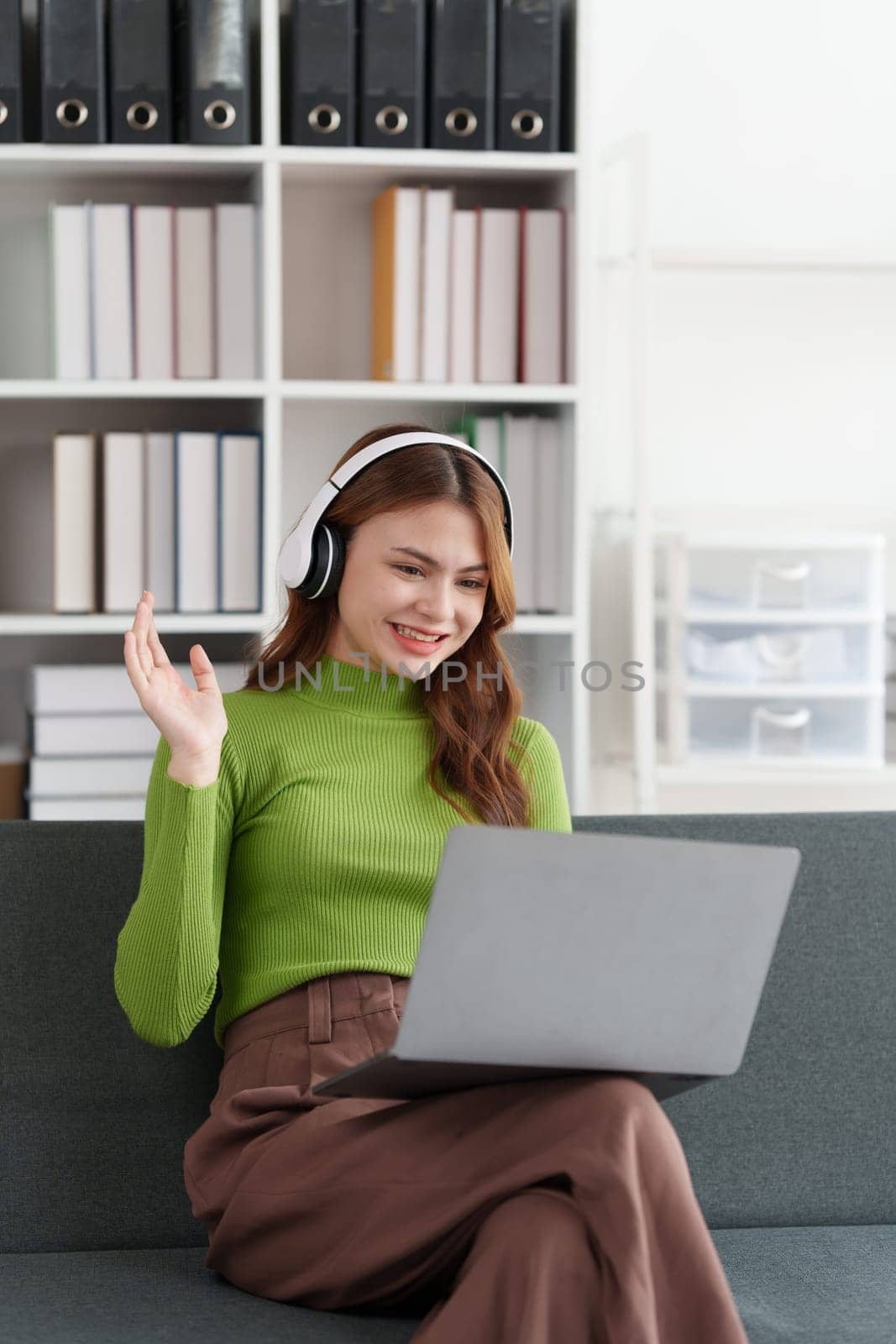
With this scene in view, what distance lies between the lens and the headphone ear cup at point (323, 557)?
1464 millimetres

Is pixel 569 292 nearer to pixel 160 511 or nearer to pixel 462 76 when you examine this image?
pixel 462 76

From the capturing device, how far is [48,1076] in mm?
1404

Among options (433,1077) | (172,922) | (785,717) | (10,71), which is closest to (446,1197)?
(433,1077)

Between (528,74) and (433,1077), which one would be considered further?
(528,74)

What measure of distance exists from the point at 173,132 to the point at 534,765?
1327 millimetres

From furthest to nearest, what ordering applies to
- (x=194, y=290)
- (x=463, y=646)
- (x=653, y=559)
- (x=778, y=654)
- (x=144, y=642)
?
(x=653, y=559), (x=778, y=654), (x=194, y=290), (x=463, y=646), (x=144, y=642)

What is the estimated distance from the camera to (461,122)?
2.29 metres

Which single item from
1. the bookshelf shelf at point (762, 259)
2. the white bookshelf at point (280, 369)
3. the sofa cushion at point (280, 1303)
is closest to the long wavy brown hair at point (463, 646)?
the sofa cushion at point (280, 1303)

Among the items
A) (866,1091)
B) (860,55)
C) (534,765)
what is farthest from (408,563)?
(860,55)

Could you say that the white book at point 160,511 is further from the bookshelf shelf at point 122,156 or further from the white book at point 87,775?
the bookshelf shelf at point 122,156

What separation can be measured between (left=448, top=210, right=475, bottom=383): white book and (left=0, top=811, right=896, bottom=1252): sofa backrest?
1.04 meters

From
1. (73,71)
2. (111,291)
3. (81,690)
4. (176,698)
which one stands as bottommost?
(81,690)

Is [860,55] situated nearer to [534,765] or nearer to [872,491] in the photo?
[872,491]

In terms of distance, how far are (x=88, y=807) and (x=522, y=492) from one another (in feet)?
2.82
